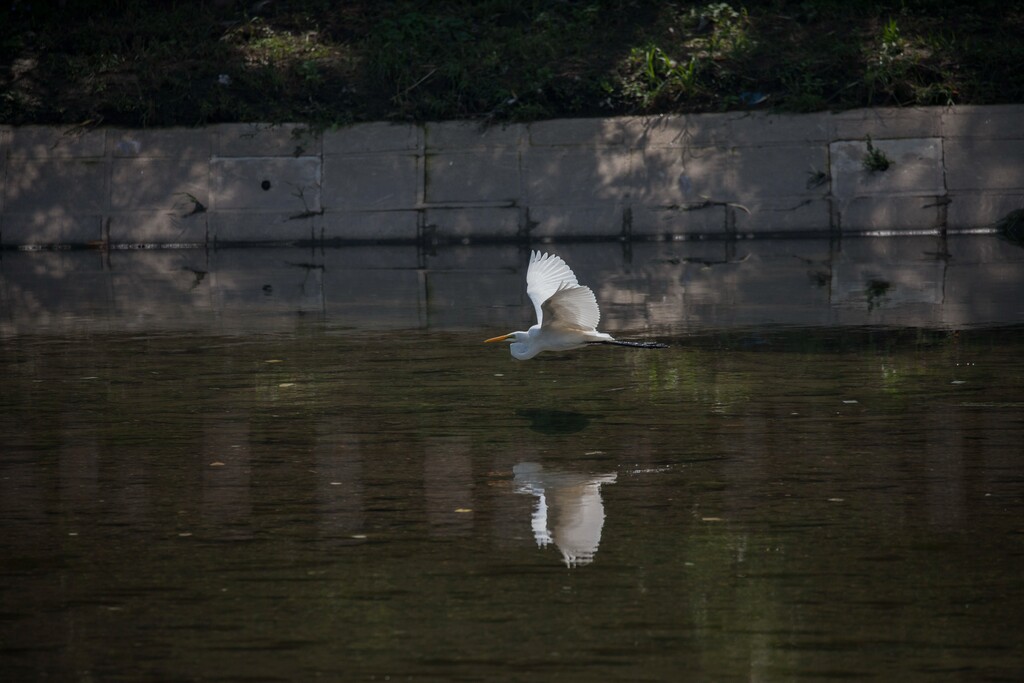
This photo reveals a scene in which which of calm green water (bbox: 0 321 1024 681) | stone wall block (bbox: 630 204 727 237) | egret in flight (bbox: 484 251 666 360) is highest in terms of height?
stone wall block (bbox: 630 204 727 237)

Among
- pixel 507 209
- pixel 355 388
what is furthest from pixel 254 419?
pixel 507 209

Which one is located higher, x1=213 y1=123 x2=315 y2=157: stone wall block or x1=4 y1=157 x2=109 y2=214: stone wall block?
x1=213 y1=123 x2=315 y2=157: stone wall block

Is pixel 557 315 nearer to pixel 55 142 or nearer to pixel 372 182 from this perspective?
pixel 372 182

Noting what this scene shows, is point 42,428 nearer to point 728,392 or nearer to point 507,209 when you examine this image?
point 728,392

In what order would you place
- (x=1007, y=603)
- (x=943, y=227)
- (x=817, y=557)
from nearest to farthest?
(x=1007, y=603) < (x=817, y=557) < (x=943, y=227)

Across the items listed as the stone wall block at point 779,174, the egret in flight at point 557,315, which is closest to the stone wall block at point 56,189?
the stone wall block at point 779,174

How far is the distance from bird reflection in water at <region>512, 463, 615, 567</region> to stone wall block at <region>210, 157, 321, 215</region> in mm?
12353

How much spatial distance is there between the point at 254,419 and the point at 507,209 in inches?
408

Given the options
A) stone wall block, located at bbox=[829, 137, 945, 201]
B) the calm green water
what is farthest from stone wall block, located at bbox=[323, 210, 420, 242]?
the calm green water

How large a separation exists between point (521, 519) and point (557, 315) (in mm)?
2908

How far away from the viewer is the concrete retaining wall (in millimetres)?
18422

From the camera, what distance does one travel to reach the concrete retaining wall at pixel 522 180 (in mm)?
18422

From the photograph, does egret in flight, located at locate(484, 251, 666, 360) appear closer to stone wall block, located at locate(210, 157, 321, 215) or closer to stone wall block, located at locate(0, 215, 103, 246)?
stone wall block, located at locate(210, 157, 321, 215)

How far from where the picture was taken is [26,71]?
2114 cm
